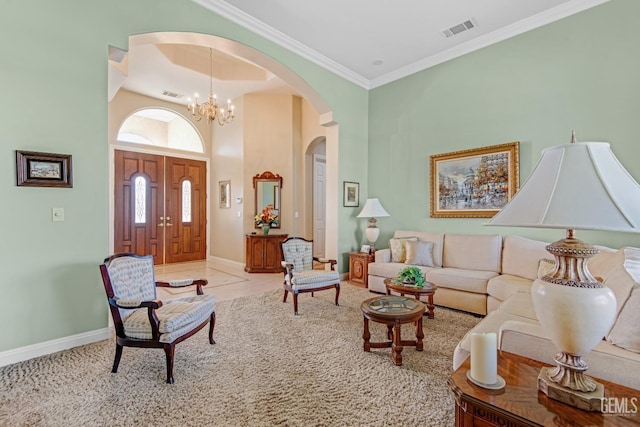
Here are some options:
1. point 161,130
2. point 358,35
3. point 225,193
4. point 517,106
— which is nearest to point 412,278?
point 517,106

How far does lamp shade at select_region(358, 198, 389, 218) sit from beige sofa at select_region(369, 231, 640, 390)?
0.45 metres

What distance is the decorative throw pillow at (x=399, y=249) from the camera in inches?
172

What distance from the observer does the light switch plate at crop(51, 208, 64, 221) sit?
2561mm

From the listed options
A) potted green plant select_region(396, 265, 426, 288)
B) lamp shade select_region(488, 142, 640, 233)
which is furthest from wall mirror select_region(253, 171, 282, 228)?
lamp shade select_region(488, 142, 640, 233)

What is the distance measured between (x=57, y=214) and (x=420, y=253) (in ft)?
13.7

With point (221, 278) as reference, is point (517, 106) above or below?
above

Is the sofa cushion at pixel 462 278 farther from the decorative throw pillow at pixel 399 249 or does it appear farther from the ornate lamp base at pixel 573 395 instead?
the ornate lamp base at pixel 573 395

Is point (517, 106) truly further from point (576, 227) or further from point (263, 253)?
point (263, 253)

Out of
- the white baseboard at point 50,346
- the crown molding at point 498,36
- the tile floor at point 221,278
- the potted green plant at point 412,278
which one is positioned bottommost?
the tile floor at point 221,278

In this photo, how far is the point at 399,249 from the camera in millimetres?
4414

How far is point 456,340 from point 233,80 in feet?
19.1

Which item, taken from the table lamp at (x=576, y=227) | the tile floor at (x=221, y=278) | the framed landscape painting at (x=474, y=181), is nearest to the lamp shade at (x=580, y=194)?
the table lamp at (x=576, y=227)

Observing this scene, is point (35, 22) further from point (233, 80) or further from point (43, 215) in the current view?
point (233, 80)

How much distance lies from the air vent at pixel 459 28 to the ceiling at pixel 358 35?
0.5 inches
